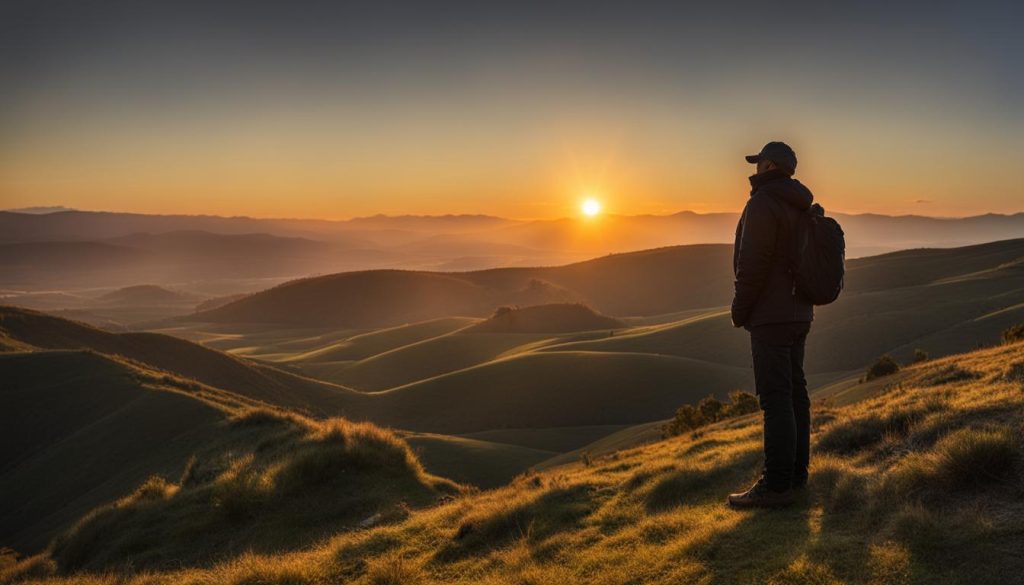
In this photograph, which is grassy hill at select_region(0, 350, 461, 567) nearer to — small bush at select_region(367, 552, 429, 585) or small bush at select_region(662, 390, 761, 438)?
small bush at select_region(367, 552, 429, 585)

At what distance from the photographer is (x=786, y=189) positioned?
613 cm

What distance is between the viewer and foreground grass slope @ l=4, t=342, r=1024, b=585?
4.49 m

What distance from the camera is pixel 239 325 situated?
159 m

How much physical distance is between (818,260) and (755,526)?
260cm

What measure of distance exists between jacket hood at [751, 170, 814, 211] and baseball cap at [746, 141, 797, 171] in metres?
0.10

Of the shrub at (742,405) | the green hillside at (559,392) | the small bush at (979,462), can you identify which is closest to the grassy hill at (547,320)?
the green hillside at (559,392)

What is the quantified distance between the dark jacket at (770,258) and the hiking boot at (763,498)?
166 cm

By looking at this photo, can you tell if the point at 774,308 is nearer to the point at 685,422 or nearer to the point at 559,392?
the point at 685,422

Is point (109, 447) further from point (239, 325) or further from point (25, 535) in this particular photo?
point (239, 325)

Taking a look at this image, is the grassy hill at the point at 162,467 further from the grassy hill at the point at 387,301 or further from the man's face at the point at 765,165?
the grassy hill at the point at 387,301

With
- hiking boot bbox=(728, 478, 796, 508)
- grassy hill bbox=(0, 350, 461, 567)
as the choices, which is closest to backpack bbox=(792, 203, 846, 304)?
hiking boot bbox=(728, 478, 796, 508)

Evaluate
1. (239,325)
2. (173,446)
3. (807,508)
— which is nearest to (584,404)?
(173,446)

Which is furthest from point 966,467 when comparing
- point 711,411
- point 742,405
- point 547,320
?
point 547,320

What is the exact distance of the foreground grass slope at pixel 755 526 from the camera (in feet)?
14.7
